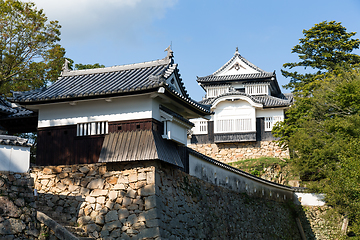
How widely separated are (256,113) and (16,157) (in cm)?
2719

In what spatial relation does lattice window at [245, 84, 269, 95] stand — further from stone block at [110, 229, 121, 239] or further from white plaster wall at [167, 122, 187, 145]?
stone block at [110, 229, 121, 239]

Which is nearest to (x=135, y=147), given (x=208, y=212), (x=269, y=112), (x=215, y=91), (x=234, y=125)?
(x=208, y=212)

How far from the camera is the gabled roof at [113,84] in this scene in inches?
592

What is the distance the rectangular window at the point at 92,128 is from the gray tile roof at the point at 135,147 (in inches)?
14.2

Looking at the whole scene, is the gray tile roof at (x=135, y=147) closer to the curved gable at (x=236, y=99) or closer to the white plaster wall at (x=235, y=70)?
the curved gable at (x=236, y=99)

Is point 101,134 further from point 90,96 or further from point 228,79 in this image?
point 228,79

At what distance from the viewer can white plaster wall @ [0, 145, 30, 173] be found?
39.5ft

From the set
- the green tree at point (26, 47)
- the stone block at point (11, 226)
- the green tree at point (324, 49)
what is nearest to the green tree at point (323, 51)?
the green tree at point (324, 49)

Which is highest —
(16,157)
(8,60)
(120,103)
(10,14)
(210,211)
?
(10,14)

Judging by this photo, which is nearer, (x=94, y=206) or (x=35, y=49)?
(x=94, y=206)

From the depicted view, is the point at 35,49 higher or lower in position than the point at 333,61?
lower

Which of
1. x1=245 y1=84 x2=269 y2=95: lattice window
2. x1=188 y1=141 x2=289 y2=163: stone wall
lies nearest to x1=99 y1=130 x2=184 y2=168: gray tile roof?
x1=188 y1=141 x2=289 y2=163: stone wall

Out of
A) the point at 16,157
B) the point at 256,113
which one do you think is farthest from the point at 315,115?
the point at 16,157

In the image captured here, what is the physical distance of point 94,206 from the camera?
14.8 metres
